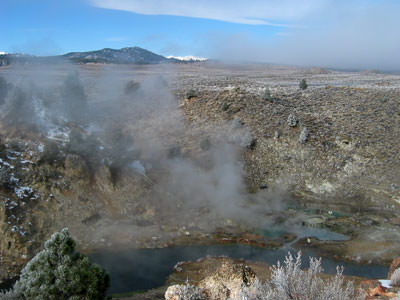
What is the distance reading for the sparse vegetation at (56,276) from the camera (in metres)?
9.71

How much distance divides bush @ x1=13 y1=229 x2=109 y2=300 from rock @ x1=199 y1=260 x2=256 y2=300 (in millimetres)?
3910

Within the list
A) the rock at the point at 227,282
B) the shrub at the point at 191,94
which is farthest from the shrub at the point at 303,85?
the rock at the point at 227,282

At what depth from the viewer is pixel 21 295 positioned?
9867 mm

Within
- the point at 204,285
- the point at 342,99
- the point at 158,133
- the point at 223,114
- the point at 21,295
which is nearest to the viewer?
the point at 21,295

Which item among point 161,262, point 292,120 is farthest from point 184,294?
point 292,120

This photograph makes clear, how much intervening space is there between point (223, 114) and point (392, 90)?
21.0m

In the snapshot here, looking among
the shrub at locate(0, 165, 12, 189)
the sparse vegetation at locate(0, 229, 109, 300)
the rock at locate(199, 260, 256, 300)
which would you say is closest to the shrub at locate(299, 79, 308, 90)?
the rock at locate(199, 260, 256, 300)

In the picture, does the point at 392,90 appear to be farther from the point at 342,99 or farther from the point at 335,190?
the point at 335,190

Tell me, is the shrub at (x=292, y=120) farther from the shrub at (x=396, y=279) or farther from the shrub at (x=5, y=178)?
the shrub at (x=5, y=178)

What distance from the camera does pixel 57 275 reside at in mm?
9914

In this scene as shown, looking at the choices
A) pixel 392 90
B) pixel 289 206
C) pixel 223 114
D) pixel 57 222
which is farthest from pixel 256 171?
pixel 392 90

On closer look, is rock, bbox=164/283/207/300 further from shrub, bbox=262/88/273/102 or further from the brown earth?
shrub, bbox=262/88/273/102

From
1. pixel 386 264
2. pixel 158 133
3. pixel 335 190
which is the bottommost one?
pixel 386 264

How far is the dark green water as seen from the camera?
15211 millimetres
